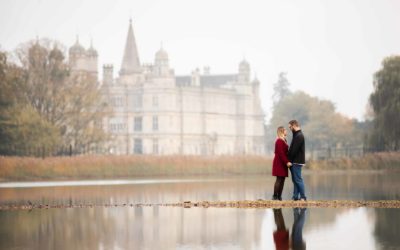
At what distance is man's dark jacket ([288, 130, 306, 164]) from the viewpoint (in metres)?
22.4

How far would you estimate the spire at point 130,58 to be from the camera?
14875cm

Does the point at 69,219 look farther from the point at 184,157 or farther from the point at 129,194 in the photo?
the point at 184,157

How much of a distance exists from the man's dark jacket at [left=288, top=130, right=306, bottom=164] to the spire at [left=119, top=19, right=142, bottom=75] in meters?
127

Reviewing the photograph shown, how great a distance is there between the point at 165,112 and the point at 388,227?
127543 millimetres

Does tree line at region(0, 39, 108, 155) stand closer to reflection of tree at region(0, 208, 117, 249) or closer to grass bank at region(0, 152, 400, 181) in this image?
grass bank at region(0, 152, 400, 181)

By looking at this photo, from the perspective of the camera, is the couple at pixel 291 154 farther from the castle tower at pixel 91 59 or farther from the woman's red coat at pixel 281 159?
the castle tower at pixel 91 59

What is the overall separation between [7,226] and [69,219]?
4.98 ft

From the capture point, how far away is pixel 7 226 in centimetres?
2000

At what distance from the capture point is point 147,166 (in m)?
55.7

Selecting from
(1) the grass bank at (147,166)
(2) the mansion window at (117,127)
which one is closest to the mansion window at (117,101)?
(2) the mansion window at (117,127)

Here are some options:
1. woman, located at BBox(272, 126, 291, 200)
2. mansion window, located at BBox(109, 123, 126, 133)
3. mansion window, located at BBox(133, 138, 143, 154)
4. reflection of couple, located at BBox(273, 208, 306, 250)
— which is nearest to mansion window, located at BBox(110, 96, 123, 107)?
mansion window, located at BBox(109, 123, 126, 133)

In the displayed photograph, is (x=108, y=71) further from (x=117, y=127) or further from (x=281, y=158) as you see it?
(x=281, y=158)

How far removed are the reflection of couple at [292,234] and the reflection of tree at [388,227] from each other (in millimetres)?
1223

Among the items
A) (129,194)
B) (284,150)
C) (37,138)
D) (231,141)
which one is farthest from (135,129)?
(284,150)
